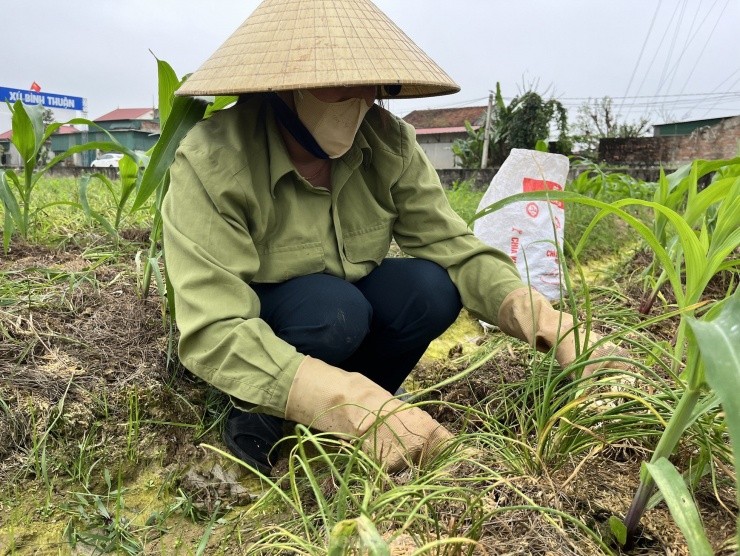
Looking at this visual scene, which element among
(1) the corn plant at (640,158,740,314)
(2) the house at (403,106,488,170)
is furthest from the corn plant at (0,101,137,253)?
(2) the house at (403,106,488,170)

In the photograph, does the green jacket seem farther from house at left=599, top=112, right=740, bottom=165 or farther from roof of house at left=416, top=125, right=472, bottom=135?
roof of house at left=416, top=125, right=472, bottom=135

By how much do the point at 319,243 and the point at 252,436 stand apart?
0.39 m

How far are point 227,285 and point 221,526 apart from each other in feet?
1.31

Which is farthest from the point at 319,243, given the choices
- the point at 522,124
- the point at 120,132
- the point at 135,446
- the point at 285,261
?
the point at 120,132

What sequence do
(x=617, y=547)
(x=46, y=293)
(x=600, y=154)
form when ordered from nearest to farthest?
(x=617, y=547)
(x=46, y=293)
(x=600, y=154)

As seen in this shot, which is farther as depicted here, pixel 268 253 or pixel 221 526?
pixel 268 253

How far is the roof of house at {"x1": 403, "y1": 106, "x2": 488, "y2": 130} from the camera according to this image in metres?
22.6

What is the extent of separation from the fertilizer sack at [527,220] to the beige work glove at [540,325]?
909mm

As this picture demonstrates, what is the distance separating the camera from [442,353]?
1.83 m

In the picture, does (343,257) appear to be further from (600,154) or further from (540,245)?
(600,154)

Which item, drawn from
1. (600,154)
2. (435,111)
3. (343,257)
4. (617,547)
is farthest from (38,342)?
(435,111)

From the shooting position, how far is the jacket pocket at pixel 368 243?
1308 millimetres

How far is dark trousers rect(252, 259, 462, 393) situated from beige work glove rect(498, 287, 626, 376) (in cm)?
15

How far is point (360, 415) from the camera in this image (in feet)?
2.95
